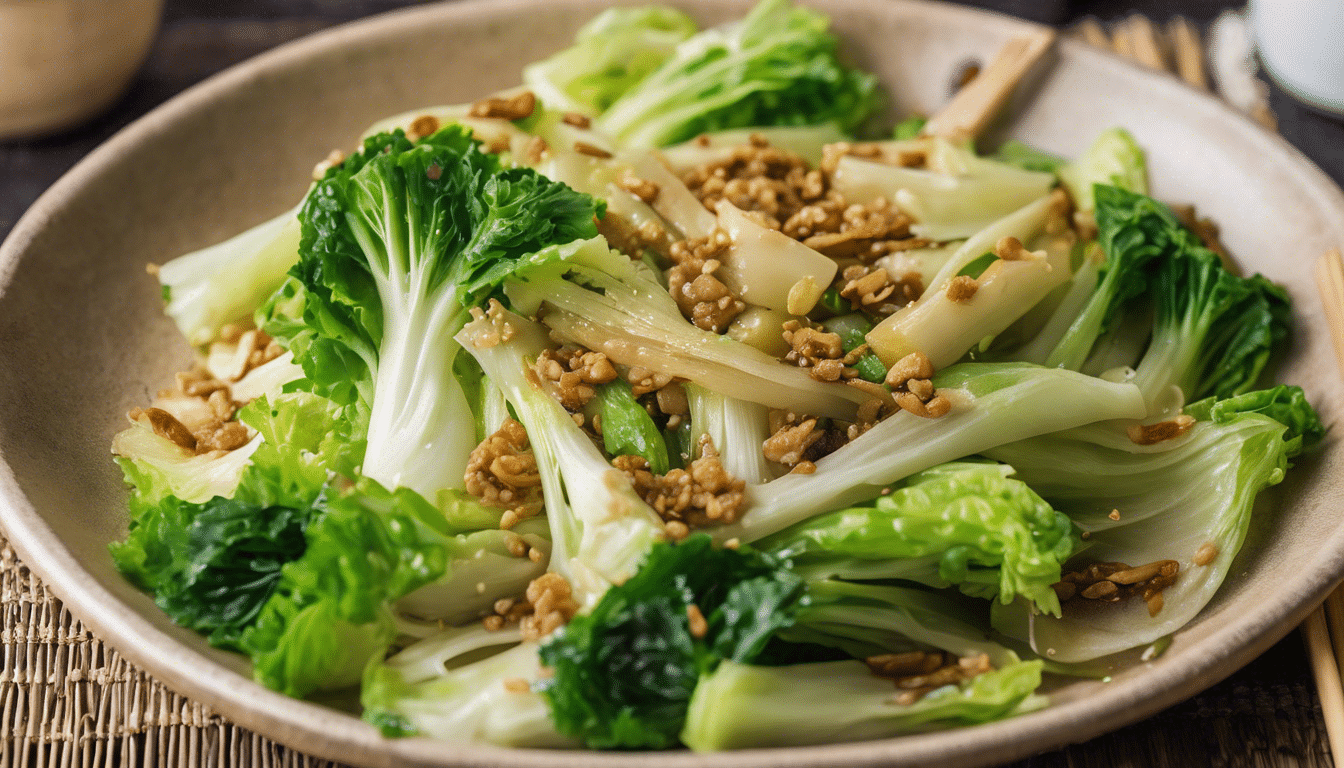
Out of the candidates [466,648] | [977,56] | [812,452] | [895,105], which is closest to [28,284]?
[466,648]

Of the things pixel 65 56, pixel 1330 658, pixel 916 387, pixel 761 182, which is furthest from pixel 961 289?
pixel 65 56

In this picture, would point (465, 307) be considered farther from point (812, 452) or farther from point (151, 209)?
point (151, 209)

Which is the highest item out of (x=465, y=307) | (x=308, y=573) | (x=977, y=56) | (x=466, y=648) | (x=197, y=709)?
(x=977, y=56)

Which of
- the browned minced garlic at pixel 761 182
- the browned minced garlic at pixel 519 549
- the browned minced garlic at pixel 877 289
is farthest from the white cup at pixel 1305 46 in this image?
the browned minced garlic at pixel 519 549

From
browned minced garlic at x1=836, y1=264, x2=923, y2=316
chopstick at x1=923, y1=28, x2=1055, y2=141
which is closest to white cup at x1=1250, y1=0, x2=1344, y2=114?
Result: chopstick at x1=923, y1=28, x2=1055, y2=141

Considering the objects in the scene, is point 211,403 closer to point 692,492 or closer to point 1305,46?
point 692,492

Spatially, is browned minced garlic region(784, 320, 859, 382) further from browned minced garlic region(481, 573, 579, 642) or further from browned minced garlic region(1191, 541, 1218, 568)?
browned minced garlic region(1191, 541, 1218, 568)

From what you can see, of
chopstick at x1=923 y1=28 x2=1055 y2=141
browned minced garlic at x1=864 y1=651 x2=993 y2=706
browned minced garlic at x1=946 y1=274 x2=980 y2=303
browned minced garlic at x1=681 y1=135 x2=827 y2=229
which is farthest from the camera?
chopstick at x1=923 y1=28 x2=1055 y2=141
